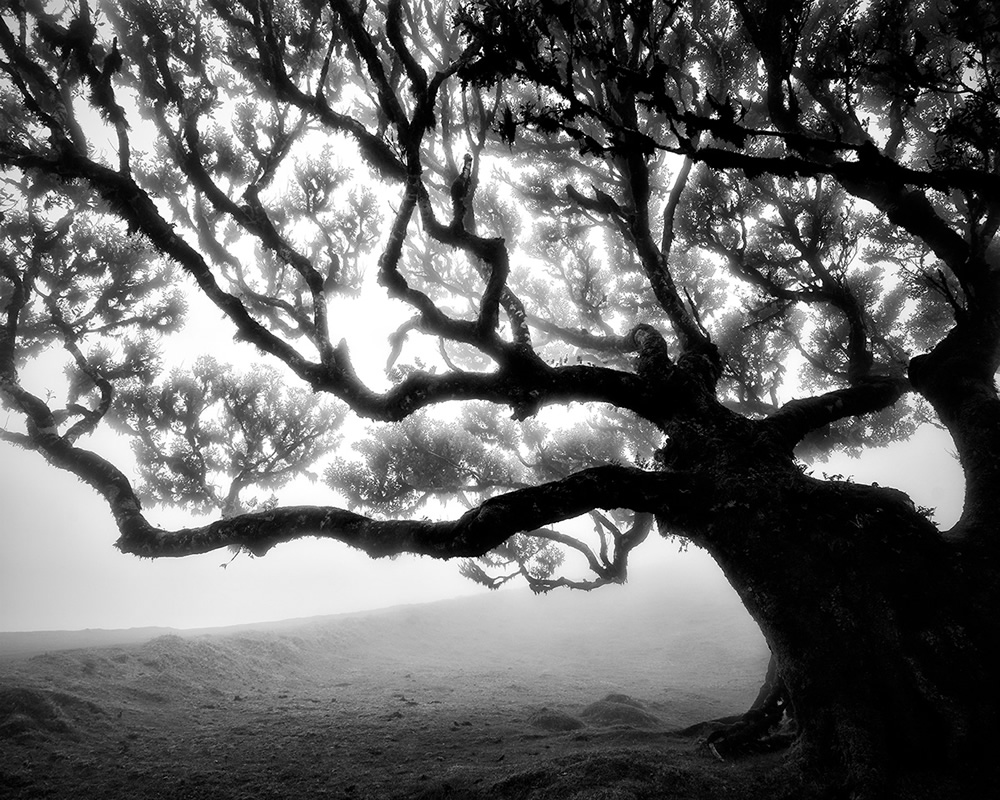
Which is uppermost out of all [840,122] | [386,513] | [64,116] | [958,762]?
[840,122]

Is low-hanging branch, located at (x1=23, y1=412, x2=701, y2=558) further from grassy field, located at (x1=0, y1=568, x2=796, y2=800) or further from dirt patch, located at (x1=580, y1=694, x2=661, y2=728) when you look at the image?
dirt patch, located at (x1=580, y1=694, x2=661, y2=728)

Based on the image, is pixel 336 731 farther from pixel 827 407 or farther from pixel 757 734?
pixel 827 407

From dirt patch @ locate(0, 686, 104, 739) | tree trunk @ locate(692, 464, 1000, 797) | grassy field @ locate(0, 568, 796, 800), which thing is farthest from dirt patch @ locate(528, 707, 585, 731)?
dirt patch @ locate(0, 686, 104, 739)

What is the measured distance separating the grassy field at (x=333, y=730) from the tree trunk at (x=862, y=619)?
2.63 feet

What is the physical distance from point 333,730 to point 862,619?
6588mm

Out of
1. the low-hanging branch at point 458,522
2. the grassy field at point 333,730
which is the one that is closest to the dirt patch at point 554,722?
the grassy field at point 333,730

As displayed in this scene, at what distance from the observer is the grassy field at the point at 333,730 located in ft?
13.7

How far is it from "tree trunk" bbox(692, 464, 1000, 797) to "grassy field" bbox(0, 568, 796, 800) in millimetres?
801

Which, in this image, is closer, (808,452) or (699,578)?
(808,452)

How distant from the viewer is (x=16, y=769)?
475 centimetres

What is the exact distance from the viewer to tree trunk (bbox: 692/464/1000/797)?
11.8 ft

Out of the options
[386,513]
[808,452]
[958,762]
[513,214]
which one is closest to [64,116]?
[513,214]

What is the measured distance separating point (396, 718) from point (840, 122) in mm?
12951

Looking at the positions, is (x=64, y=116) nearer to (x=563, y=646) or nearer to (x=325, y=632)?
(x=325, y=632)
